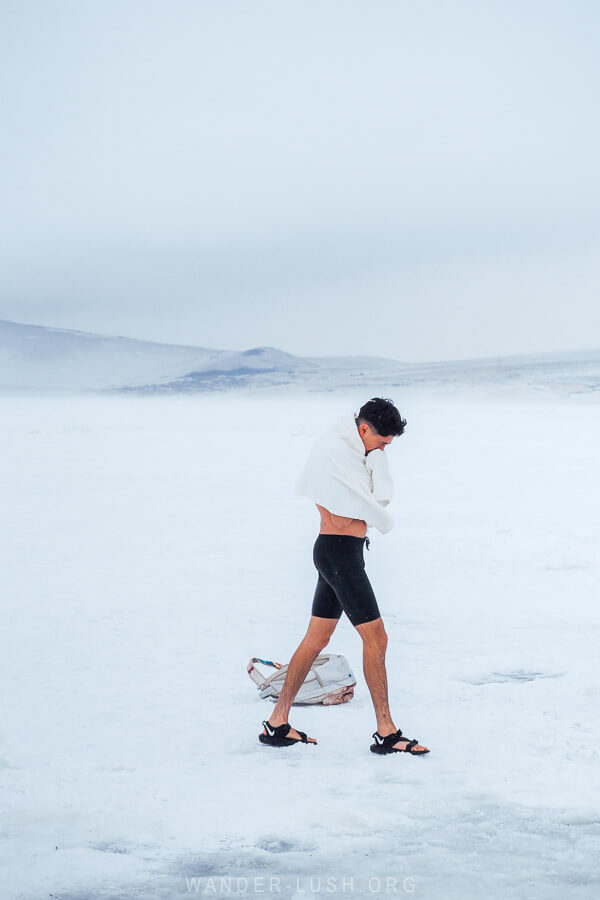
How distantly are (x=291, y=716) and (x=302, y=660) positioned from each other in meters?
0.69

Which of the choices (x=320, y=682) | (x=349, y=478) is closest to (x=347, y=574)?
(x=349, y=478)

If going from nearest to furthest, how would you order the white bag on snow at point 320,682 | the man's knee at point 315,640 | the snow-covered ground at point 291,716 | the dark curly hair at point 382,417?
the snow-covered ground at point 291,716, the dark curly hair at point 382,417, the man's knee at point 315,640, the white bag on snow at point 320,682

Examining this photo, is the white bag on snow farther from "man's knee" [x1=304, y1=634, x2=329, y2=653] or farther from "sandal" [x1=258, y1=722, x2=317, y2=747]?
"man's knee" [x1=304, y1=634, x2=329, y2=653]

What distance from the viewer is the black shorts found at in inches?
171

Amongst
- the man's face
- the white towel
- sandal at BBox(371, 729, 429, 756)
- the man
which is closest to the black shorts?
the man

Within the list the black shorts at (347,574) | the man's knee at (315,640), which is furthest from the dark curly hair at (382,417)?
the man's knee at (315,640)

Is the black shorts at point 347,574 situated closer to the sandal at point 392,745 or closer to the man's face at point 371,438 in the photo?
the man's face at point 371,438

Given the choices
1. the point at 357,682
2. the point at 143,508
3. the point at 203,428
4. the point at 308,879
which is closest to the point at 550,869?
the point at 308,879

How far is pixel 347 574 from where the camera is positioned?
4.34 metres

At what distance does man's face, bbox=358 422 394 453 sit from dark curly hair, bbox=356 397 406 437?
0.06 feet

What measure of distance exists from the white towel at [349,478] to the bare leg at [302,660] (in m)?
0.54

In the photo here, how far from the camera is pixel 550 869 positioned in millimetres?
3340

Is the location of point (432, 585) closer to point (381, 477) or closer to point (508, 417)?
point (381, 477)

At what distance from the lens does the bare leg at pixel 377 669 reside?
4.35 m
